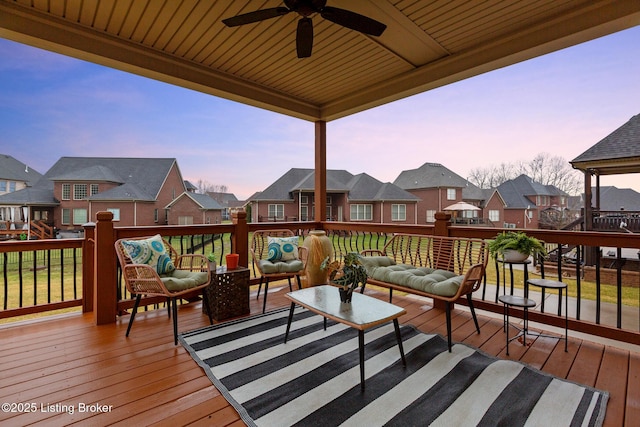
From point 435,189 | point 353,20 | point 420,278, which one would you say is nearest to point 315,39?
point 353,20

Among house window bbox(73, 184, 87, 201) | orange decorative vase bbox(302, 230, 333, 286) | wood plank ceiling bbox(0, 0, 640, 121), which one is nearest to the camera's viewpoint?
wood plank ceiling bbox(0, 0, 640, 121)

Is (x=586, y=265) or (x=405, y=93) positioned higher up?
(x=405, y=93)

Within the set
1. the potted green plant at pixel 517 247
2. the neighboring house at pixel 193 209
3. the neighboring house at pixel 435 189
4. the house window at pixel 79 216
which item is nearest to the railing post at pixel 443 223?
the potted green plant at pixel 517 247

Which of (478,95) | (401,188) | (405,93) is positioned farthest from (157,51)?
(401,188)

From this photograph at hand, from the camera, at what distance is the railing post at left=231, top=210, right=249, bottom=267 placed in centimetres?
376

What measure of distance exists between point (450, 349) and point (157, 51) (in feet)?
13.4

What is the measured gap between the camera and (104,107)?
27.1 ft

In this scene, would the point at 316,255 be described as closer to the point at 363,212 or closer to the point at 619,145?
the point at 619,145

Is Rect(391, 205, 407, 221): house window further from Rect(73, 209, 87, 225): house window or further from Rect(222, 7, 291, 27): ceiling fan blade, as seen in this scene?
Rect(222, 7, 291, 27): ceiling fan blade

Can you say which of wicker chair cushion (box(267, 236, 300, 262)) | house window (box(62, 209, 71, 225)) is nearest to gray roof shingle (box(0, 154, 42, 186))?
house window (box(62, 209, 71, 225))

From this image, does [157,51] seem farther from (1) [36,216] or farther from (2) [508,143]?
(2) [508,143]

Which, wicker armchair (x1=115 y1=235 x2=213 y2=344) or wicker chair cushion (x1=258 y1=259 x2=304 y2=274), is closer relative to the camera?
wicker armchair (x1=115 y1=235 x2=213 y2=344)

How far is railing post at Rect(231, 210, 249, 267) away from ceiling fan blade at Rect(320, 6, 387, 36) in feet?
8.43

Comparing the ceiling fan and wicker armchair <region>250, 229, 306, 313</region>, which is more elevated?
the ceiling fan
